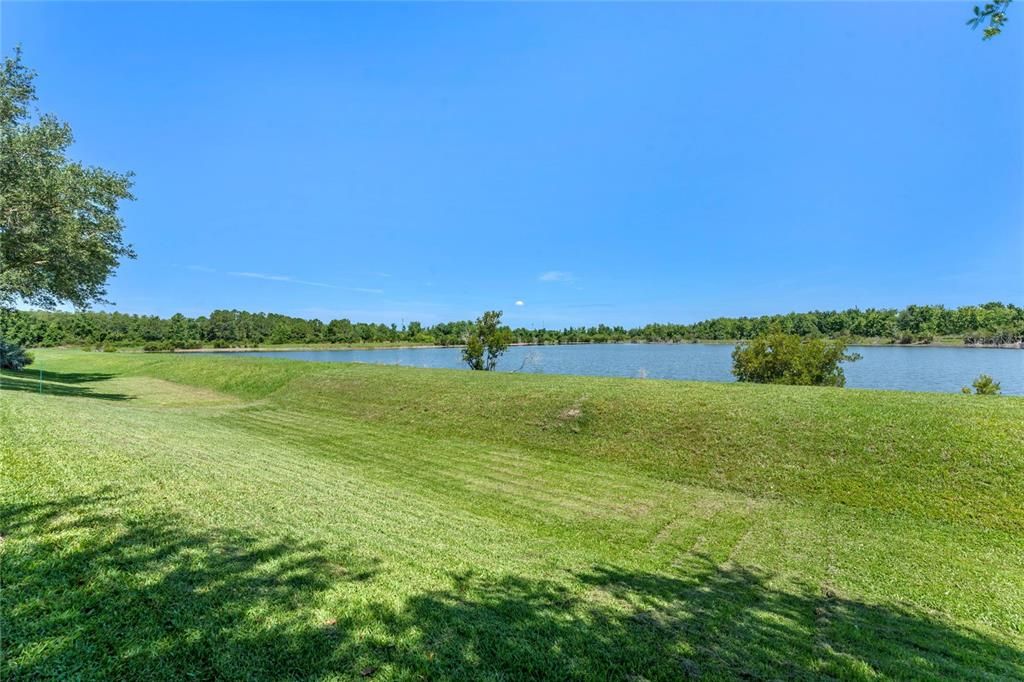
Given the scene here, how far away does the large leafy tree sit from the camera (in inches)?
553

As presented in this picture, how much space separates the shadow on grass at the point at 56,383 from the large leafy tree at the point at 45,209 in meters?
3.29

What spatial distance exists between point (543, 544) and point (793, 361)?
21.6m

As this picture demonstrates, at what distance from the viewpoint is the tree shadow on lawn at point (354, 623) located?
245cm

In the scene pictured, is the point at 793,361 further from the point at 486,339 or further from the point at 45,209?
the point at 45,209

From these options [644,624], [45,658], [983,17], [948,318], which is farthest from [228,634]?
[948,318]

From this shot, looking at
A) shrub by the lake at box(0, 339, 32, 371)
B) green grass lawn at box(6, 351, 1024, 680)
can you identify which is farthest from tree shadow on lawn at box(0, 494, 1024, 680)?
shrub by the lake at box(0, 339, 32, 371)

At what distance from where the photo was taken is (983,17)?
3.41 metres

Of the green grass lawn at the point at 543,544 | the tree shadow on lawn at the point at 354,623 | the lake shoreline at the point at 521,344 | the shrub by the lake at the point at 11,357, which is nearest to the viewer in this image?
the tree shadow on lawn at the point at 354,623

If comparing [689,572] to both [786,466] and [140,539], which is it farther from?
[140,539]

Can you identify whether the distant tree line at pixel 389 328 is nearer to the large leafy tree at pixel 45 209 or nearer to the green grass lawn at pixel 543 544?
the large leafy tree at pixel 45 209

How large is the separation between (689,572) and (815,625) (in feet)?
4.71

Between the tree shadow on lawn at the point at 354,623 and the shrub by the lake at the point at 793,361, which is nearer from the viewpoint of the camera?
the tree shadow on lawn at the point at 354,623

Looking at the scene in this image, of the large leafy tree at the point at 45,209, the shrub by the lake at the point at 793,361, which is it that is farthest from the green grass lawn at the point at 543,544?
the shrub by the lake at the point at 793,361

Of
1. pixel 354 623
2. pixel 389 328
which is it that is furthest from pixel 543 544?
pixel 389 328
